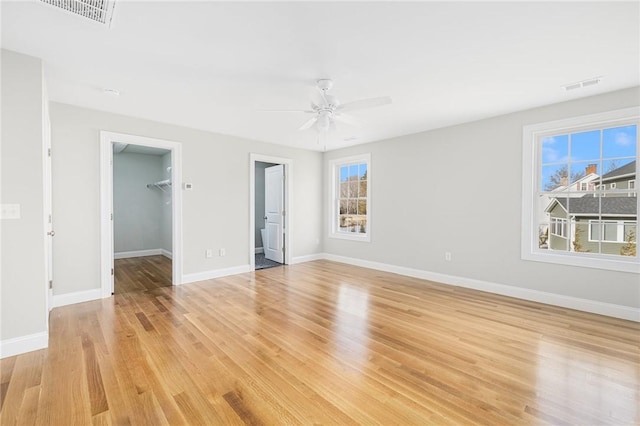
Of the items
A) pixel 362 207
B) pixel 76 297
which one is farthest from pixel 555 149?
pixel 76 297

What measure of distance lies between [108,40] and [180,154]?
2.37 m

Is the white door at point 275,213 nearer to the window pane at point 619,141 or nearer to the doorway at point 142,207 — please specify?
the doorway at point 142,207

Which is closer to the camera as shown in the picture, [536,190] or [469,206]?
[536,190]

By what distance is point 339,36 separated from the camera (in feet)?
6.95

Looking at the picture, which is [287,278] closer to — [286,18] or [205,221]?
[205,221]

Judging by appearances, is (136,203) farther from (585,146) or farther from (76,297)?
(585,146)

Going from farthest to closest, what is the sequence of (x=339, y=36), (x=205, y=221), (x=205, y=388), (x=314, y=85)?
(x=205, y=221) < (x=314, y=85) < (x=339, y=36) < (x=205, y=388)

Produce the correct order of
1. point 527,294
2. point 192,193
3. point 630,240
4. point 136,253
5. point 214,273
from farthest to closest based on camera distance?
1. point 136,253
2. point 214,273
3. point 192,193
4. point 527,294
5. point 630,240

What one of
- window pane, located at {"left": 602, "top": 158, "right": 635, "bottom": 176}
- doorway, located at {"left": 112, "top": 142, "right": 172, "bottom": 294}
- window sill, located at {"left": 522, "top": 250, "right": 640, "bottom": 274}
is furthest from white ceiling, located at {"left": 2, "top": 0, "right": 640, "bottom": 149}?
doorway, located at {"left": 112, "top": 142, "right": 172, "bottom": 294}

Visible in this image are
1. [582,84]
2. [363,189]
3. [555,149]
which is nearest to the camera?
[582,84]

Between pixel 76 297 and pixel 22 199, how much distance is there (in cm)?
178

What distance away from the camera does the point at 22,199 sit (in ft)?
7.79

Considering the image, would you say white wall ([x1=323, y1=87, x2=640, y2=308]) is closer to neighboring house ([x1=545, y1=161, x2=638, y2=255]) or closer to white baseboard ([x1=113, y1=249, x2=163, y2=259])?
neighboring house ([x1=545, y1=161, x2=638, y2=255])

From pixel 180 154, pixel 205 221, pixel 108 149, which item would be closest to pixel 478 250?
pixel 205 221
